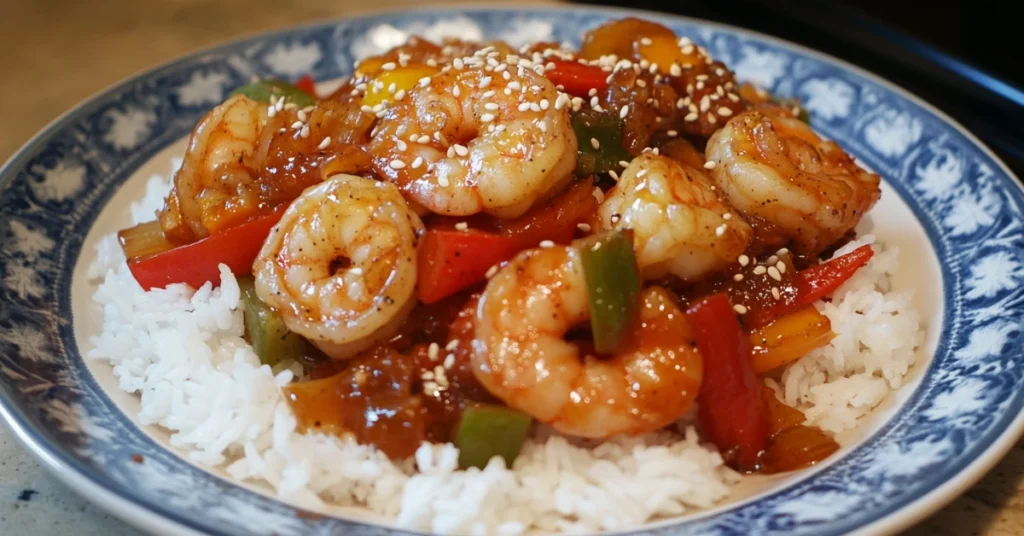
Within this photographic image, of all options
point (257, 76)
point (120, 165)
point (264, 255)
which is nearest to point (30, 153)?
point (120, 165)

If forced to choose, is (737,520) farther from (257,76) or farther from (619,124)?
(257,76)

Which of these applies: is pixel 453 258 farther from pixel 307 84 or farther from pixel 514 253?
pixel 307 84

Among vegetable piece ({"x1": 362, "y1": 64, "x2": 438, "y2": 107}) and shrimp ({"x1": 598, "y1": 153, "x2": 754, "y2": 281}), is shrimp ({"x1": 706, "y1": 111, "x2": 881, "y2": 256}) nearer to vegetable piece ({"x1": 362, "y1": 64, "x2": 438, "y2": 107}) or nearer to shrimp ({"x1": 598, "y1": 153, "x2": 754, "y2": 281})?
shrimp ({"x1": 598, "y1": 153, "x2": 754, "y2": 281})

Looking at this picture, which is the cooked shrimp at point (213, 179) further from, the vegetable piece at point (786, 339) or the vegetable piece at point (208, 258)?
the vegetable piece at point (786, 339)

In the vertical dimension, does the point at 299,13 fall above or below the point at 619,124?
above

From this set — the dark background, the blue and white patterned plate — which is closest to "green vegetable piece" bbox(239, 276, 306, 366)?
the blue and white patterned plate

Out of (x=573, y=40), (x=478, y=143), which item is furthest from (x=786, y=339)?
(x=573, y=40)
